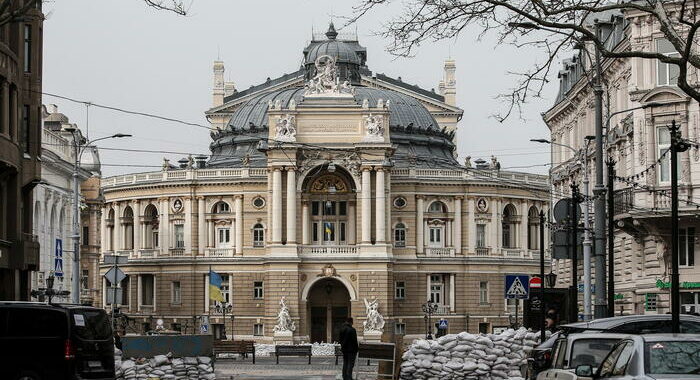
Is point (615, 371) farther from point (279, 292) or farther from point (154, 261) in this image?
point (154, 261)

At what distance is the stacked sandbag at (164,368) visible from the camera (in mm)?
40250

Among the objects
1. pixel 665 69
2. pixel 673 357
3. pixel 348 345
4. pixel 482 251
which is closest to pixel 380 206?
pixel 482 251

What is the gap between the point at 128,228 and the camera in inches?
4717

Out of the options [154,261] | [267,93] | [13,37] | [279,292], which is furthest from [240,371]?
[267,93]

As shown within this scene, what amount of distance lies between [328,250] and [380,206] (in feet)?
15.7

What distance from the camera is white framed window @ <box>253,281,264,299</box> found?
112 meters

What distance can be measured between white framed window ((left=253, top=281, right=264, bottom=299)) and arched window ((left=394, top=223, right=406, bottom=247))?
32.8 ft

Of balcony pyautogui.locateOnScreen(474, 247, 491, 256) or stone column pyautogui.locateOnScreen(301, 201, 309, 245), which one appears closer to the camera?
stone column pyautogui.locateOnScreen(301, 201, 309, 245)

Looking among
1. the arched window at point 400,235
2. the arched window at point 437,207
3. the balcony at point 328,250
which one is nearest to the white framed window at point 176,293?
the balcony at point 328,250

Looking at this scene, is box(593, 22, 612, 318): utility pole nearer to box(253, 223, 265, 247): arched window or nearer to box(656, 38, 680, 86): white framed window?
box(656, 38, 680, 86): white framed window

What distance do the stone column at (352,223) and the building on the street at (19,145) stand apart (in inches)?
2237

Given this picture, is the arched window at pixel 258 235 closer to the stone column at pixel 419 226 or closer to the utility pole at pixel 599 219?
the stone column at pixel 419 226

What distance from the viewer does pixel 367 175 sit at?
108 meters

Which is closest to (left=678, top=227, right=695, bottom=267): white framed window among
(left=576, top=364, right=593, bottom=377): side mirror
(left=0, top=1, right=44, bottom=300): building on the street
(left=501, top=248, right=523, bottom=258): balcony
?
(left=0, top=1, right=44, bottom=300): building on the street
